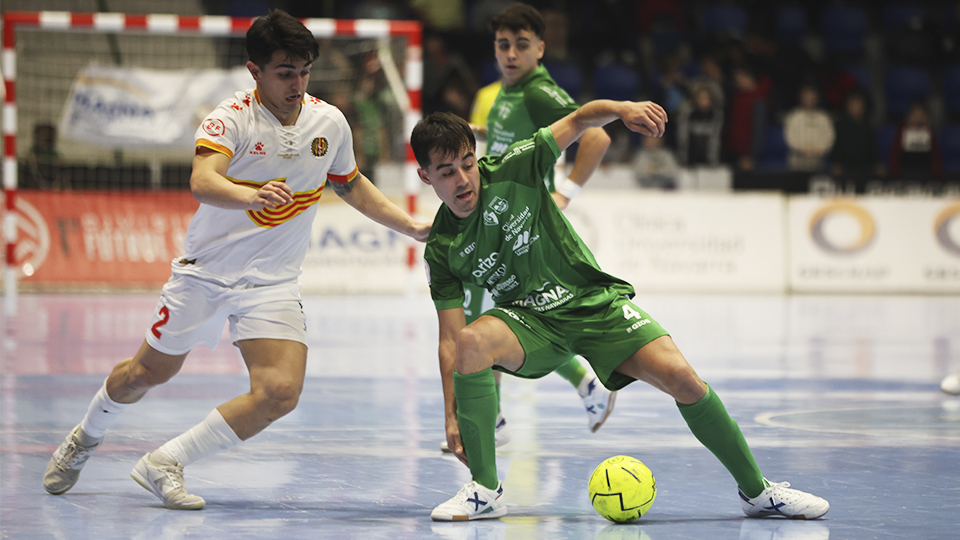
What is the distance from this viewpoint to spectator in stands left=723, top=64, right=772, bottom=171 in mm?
16094

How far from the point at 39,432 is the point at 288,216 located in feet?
7.06

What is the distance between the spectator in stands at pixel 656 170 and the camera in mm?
14891

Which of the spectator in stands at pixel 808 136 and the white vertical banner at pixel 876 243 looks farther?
the spectator in stands at pixel 808 136

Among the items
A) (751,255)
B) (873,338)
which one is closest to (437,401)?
(873,338)

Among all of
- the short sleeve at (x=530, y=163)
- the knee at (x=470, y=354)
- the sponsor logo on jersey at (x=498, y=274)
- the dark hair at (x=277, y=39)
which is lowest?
the knee at (x=470, y=354)

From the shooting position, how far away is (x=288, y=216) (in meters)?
4.30

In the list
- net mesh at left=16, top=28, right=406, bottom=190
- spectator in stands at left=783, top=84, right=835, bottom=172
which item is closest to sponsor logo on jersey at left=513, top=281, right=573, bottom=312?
net mesh at left=16, top=28, right=406, bottom=190

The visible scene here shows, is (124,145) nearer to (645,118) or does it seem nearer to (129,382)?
(129,382)

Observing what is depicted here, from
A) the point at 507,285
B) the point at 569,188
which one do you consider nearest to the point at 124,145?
the point at 569,188

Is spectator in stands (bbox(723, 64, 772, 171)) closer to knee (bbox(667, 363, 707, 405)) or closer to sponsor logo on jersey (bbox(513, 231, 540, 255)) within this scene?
sponsor logo on jersey (bbox(513, 231, 540, 255))

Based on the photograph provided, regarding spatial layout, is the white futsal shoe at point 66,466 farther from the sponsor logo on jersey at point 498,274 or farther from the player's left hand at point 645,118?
the player's left hand at point 645,118

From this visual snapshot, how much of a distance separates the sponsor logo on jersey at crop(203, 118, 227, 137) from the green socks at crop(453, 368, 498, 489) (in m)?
1.31

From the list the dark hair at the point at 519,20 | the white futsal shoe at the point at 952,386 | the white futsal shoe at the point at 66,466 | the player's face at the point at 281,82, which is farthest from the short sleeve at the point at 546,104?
the white futsal shoe at the point at 952,386

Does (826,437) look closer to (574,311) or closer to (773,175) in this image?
(574,311)
